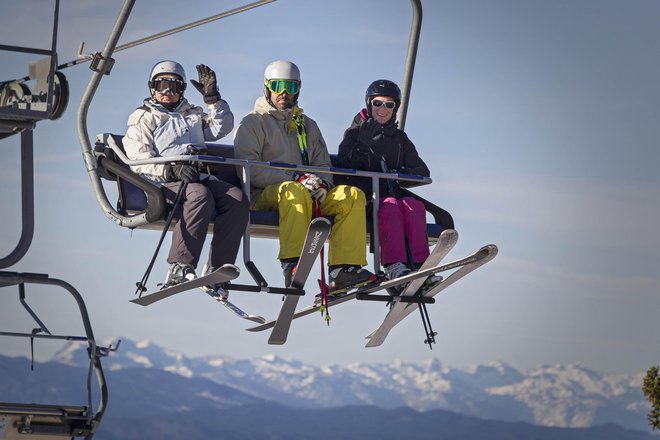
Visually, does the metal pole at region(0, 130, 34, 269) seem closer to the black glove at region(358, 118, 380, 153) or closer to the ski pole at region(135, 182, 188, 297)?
the ski pole at region(135, 182, 188, 297)

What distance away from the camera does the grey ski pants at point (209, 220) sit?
39.5 ft

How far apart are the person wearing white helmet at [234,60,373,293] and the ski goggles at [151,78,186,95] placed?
58 centimetres

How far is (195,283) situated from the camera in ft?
38.5

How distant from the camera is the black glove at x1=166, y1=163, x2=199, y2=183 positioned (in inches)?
479

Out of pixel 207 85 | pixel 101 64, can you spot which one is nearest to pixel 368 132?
pixel 207 85

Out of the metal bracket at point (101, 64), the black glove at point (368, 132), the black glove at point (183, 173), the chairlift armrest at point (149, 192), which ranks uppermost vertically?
the metal bracket at point (101, 64)

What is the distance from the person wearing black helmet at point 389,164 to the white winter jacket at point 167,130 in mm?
1115

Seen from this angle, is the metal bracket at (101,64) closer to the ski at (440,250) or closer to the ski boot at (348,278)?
the ski boot at (348,278)

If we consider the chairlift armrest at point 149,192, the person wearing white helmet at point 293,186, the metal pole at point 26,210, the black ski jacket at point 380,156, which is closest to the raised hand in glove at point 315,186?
the person wearing white helmet at point 293,186

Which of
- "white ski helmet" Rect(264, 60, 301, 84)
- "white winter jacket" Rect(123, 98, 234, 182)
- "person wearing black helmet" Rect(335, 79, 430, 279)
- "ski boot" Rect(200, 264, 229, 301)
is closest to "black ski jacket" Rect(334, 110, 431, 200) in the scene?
"person wearing black helmet" Rect(335, 79, 430, 279)

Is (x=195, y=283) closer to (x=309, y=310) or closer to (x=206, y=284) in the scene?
(x=206, y=284)

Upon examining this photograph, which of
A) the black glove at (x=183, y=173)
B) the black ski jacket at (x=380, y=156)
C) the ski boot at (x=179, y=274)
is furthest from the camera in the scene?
the black ski jacket at (x=380, y=156)

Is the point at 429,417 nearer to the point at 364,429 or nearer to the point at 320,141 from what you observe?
the point at 364,429

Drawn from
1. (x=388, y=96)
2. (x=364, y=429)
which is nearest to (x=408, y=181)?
(x=388, y=96)
